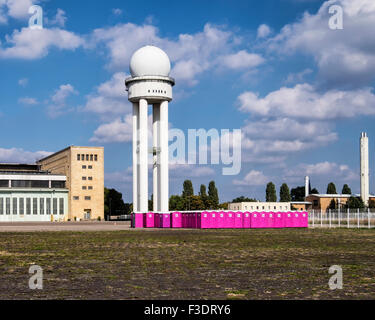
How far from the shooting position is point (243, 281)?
605 inches

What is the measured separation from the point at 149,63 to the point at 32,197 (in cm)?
5800

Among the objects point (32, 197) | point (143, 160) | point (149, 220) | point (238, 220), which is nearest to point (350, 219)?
point (238, 220)

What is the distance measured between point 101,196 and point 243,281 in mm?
122581

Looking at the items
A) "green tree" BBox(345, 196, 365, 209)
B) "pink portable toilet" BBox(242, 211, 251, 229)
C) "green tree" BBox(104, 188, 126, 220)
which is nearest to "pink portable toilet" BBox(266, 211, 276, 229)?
"pink portable toilet" BBox(242, 211, 251, 229)

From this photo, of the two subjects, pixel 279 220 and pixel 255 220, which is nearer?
pixel 255 220

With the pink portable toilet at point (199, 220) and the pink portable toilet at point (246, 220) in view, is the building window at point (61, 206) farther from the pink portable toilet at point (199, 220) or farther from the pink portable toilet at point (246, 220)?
Result: the pink portable toilet at point (246, 220)

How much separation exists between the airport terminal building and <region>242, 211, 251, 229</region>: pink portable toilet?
71.5 meters

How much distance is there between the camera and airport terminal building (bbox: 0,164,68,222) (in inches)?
4934

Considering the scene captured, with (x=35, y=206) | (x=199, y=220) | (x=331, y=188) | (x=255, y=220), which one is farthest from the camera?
(x=331, y=188)

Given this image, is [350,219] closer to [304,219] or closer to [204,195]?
[304,219]

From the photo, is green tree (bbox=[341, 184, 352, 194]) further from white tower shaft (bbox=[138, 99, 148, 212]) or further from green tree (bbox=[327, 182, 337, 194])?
white tower shaft (bbox=[138, 99, 148, 212])

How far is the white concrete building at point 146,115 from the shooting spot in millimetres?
81875

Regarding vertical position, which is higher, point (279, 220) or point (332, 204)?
point (332, 204)

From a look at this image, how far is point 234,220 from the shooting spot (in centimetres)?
6581
